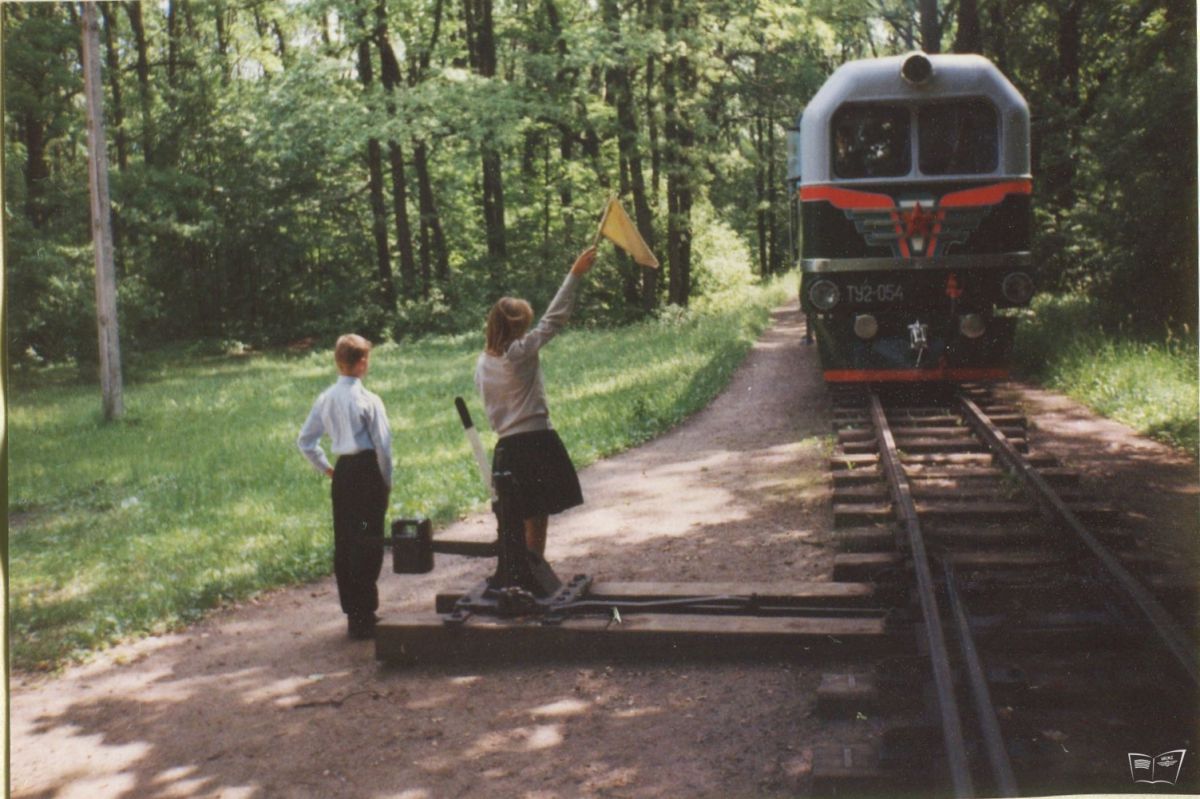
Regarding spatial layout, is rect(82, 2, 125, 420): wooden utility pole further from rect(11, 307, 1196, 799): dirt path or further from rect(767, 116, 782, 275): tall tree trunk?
rect(767, 116, 782, 275): tall tree trunk

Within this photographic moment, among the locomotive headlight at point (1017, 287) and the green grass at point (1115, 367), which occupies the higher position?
the locomotive headlight at point (1017, 287)

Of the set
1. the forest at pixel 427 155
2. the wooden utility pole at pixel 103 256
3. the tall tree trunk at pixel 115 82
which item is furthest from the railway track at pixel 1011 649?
the tall tree trunk at pixel 115 82

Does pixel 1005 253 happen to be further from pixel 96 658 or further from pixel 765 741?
pixel 96 658

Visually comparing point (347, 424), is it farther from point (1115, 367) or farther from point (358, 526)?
point (1115, 367)

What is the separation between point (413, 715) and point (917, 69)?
6.91 m

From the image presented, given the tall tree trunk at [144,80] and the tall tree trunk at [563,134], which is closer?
the tall tree trunk at [144,80]

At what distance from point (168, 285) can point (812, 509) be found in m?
8.10

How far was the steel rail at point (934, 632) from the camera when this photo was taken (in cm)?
289

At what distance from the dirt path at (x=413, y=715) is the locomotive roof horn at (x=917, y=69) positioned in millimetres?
3958

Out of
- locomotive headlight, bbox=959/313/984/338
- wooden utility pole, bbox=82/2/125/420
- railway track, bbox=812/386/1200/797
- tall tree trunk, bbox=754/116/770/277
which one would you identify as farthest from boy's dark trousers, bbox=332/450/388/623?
tall tree trunk, bbox=754/116/770/277

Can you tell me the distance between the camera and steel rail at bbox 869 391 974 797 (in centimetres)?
289

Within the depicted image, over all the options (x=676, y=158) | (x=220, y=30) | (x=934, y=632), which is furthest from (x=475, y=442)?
(x=676, y=158)

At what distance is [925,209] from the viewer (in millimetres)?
8703

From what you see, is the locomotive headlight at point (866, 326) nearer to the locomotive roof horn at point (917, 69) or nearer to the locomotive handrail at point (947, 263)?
the locomotive handrail at point (947, 263)
